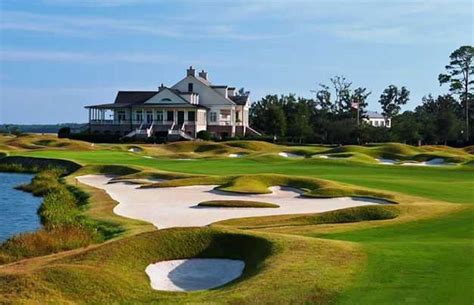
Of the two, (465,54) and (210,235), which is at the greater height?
(465,54)

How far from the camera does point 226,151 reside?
72.1m

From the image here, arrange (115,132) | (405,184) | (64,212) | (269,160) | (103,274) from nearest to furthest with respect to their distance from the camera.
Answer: (103,274), (64,212), (405,184), (269,160), (115,132)

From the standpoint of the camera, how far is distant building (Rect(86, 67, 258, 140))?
99.4 m

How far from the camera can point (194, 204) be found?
99.2 ft

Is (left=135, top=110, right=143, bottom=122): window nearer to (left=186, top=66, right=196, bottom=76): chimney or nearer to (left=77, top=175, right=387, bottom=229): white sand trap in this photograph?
(left=186, top=66, right=196, bottom=76): chimney

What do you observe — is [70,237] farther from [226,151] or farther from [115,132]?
[115,132]

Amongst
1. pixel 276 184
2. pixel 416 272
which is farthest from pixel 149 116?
pixel 416 272

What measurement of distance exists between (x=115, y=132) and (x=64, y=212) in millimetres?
72113

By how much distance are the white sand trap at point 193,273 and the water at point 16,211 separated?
33.3 ft

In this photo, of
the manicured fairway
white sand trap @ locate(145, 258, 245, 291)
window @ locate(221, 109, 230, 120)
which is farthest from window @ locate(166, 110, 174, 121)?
white sand trap @ locate(145, 258, 245, 291)

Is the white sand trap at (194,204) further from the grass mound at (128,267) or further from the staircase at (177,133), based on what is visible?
the staircase at (177,133)

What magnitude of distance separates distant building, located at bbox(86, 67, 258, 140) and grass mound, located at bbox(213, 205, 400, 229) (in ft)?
232

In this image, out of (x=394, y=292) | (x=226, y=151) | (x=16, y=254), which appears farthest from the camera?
(x=226, y=151)

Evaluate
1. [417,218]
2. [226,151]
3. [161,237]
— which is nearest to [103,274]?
[161,237]
